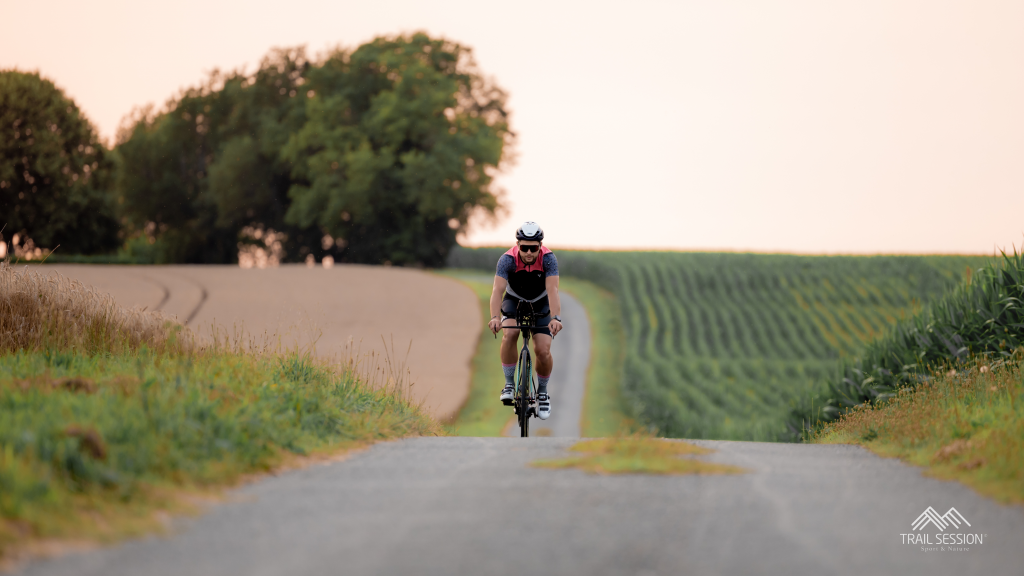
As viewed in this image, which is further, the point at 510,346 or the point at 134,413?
the point at 510,346

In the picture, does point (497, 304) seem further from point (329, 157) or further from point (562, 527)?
point (329, 157)

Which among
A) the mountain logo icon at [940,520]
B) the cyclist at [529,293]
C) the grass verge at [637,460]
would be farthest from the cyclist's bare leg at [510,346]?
the mountain logo icon at [940,520]

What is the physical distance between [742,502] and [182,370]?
5.01m

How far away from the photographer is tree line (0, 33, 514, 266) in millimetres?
49969

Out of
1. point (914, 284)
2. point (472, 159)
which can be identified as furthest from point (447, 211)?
point (914, 284)

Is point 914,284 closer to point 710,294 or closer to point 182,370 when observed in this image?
point 710,294

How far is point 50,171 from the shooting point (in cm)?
4906

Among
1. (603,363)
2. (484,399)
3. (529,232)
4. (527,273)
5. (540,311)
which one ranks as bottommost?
(484,399)

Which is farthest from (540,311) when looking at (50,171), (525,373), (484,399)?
(50,171)

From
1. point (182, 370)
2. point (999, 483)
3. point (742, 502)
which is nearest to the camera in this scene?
point (742, 502)

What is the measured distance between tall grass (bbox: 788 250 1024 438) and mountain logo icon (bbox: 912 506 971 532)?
19.5 feet

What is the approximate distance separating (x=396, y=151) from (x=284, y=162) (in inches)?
310

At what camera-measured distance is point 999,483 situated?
598 centimetres

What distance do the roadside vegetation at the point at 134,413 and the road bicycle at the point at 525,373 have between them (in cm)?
108
